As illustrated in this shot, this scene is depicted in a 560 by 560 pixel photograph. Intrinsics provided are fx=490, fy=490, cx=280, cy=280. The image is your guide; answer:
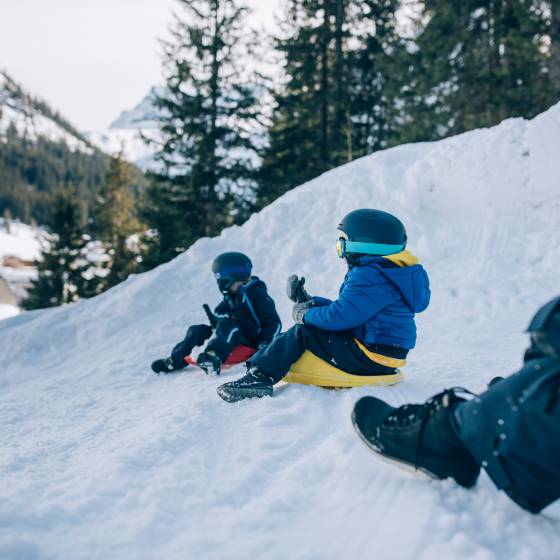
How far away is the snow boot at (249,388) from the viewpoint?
335 centimetres

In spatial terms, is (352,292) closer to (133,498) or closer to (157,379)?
(133,498)

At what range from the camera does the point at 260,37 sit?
18.2m

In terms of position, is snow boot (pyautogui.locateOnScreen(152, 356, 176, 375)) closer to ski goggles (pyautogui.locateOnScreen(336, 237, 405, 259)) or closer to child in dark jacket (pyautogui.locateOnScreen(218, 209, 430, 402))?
child in dark jacket (pyautogui.locateOnScreen(218, 209, 430, 402))

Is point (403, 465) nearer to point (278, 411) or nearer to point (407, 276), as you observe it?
point (278, 411)

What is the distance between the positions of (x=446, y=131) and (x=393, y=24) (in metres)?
8.21

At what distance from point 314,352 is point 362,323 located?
402mm

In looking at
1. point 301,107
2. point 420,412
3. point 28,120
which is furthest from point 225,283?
point 28,120

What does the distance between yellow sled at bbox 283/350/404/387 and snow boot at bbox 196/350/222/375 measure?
3.89 ft

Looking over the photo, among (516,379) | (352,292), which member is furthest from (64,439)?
(516,379)

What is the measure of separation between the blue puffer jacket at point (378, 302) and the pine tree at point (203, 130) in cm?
1508

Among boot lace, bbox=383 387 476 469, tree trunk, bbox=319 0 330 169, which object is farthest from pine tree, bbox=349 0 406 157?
boot lace, bbox=383 387 476 469

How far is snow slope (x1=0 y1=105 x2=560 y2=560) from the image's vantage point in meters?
1.81

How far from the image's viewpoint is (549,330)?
62.7 inches

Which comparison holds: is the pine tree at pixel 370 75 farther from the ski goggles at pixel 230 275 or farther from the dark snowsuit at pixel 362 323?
the dark snowsuit at pixel 362 323
